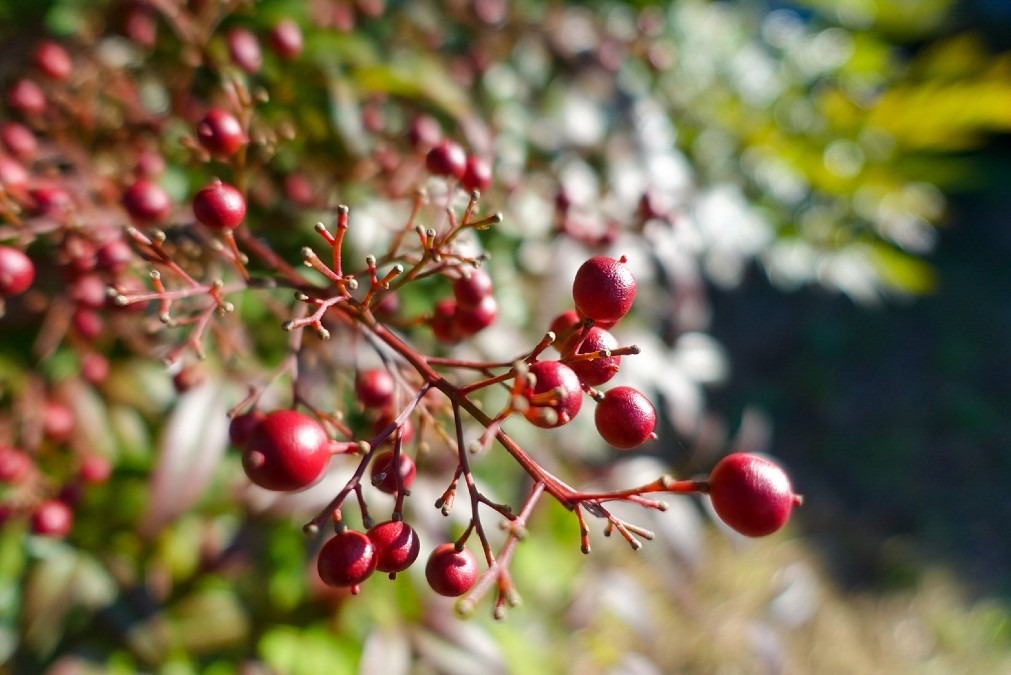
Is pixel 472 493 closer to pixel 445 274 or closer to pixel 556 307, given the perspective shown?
pixel 445 274

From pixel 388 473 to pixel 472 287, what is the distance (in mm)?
258

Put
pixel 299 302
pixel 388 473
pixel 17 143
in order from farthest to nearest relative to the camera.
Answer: pixel 17 143
pixel 299 302
pixel 388 473

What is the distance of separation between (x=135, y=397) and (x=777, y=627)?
2540 millimetres

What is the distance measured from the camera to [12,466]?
1.36 metres

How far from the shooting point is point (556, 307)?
5.81 feet

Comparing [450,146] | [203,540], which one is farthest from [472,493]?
[203,540]

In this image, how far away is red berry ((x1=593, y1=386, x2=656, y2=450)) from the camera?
0.78 m

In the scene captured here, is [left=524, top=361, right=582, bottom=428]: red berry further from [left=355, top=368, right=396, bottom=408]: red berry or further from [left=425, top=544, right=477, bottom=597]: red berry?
[left=355, top=368, right=396, bottom=408]: red berry

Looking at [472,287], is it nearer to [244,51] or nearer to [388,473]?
[388,473]

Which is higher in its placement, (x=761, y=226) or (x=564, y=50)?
(x=564, y=50)

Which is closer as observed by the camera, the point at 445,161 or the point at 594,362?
the point at 594,362

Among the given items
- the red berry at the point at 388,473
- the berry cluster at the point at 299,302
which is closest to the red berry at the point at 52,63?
the berry cluster at the point at 299,302

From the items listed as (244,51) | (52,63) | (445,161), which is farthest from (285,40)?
(445,161)

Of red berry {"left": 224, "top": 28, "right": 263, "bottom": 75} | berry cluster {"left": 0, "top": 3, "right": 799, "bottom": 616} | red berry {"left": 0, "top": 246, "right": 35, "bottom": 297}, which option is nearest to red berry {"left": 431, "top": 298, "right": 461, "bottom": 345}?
berry cluster {"left": 0, "top": 3, "right": 799, "bottom": 616}
